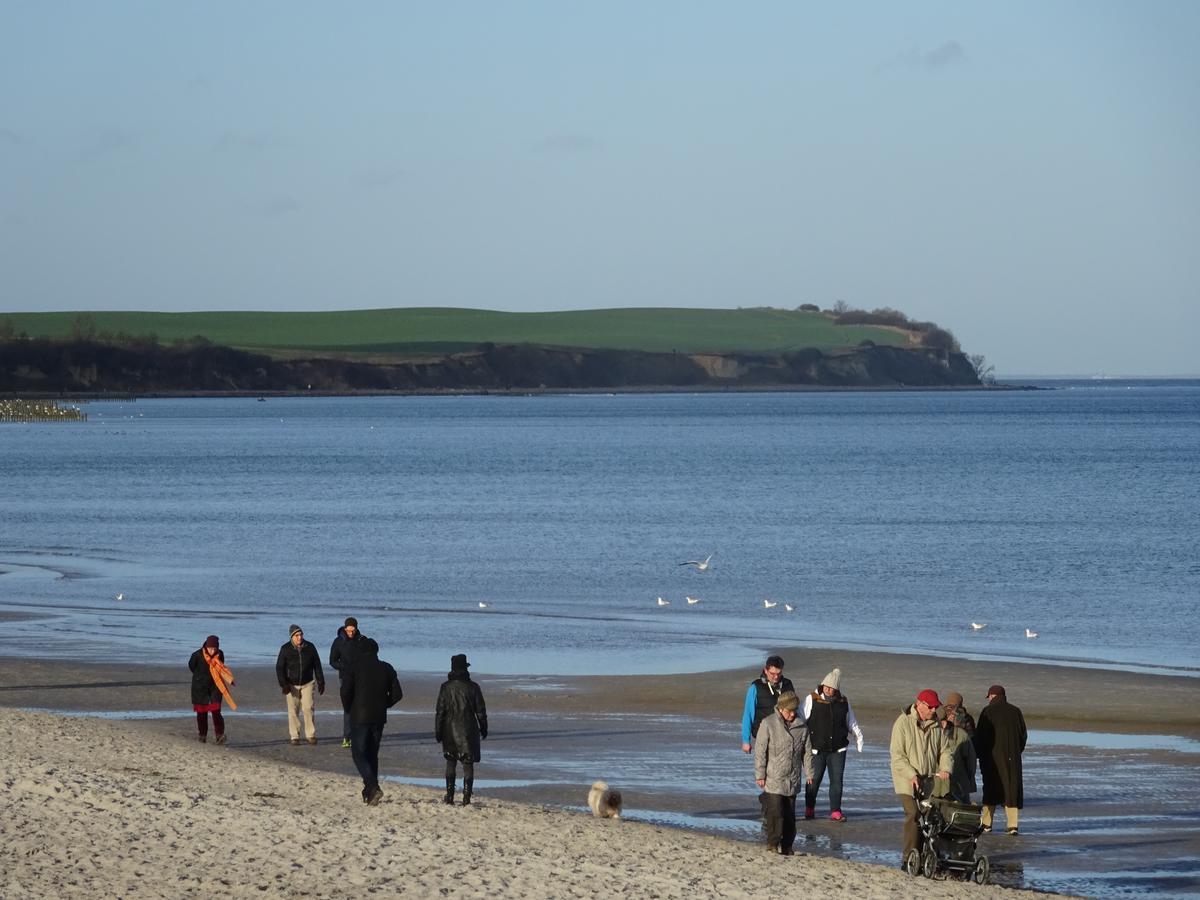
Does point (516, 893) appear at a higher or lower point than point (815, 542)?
lower

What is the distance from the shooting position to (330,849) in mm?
12391

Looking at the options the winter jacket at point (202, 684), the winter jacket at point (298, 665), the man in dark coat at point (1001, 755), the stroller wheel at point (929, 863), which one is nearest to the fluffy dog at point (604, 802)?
the stroller wheel at point (929, 863)

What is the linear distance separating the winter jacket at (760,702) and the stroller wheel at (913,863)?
1658mm

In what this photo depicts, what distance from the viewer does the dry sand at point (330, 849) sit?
11375mm

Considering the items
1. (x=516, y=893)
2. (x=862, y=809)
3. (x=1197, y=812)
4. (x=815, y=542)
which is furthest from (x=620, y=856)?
(x=815, y=542)

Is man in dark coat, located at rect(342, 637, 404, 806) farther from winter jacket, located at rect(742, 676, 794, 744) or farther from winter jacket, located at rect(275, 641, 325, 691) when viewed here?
winter jacket, located at rect(275, 641, 325, 691)

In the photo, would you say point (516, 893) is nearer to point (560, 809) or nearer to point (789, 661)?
point (560, 809)

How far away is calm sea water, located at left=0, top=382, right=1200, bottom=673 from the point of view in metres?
30.5

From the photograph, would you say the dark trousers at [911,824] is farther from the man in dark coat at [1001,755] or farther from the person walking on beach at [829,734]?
the person walking on beach at [829,734]

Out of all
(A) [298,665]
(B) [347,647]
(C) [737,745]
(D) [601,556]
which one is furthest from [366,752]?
(D) [601,556]

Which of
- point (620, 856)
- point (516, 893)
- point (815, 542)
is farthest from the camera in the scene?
point (815, 542)

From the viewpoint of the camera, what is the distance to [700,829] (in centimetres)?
1473

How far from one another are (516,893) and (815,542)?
41119 mm

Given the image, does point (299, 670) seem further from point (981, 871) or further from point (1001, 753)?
point (981, 871)
